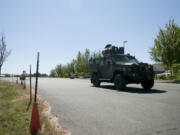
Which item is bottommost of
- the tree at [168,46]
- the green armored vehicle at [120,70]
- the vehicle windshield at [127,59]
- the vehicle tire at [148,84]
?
the vehicle tire at [148,84]

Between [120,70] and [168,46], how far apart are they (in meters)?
13.0

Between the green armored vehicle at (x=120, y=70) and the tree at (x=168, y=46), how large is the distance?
392 inches

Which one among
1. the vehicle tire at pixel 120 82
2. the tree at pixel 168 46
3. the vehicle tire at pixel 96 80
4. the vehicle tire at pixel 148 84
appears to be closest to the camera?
the vehicle tire at pixel 120 82

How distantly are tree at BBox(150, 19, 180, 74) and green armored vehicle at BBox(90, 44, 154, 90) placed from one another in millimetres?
9957

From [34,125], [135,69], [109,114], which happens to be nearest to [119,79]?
[135,69]

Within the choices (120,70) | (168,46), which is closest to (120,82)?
(120,70)

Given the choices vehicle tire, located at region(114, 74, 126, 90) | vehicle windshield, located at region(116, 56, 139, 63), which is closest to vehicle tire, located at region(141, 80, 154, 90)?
vehicle windshield, located at region(116, 56, 139, 63)

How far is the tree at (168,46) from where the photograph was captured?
1908 centimetres

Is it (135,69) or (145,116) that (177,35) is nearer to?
(135,69)

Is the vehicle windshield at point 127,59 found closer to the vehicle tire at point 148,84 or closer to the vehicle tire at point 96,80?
the vehicle tire at point 148,84

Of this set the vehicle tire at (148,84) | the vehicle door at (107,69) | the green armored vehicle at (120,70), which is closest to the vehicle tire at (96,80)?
the green armored vehicle at (120,70)

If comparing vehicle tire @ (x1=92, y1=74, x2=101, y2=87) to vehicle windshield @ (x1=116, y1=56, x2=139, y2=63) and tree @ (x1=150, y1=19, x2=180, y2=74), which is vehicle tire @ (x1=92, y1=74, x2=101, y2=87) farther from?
tree @ (x1=150, y1=19, x2=180, y2=74)

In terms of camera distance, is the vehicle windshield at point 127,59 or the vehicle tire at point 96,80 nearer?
the vehicle windshield at point 127,59

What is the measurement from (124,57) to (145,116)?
7.03m
